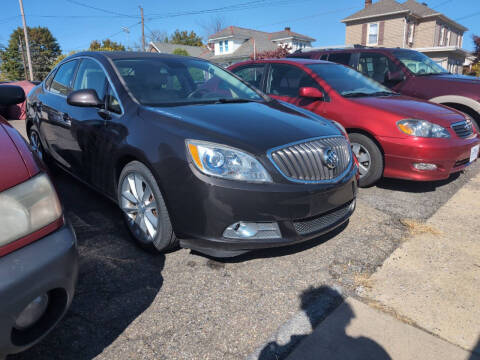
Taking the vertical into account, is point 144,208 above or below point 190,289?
above

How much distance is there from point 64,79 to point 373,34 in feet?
106

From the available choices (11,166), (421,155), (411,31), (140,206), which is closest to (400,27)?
(411,31)

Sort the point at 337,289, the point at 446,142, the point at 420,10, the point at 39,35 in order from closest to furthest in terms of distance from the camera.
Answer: the point at 337,289
the point at 446,142
the point at 420,10
the point at 39,35

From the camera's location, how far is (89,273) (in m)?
2.69

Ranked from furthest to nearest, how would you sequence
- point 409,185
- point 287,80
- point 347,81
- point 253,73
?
point 253,73 < point 287,80 < point 347,81 < point 409,185

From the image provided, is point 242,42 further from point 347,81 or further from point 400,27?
point 347,81

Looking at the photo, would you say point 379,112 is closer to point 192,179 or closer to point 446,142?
point 446,142

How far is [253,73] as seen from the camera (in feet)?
18.6

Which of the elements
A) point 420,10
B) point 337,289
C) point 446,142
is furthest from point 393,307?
point 420,10

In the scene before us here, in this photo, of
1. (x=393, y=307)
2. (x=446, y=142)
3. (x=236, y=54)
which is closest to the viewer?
(x=393, y=307)

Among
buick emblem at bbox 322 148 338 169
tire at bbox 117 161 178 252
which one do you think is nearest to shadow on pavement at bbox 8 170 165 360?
tire at bbox 117 161 178 252

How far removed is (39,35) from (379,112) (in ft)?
238

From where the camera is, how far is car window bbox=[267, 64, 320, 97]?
5.04 metres

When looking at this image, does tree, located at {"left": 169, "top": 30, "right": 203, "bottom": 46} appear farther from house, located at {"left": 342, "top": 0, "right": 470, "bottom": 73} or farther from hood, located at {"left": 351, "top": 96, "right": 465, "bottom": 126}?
hood, located at {"left": 351, "top": 96, "right": 465, "bottom": 126}
